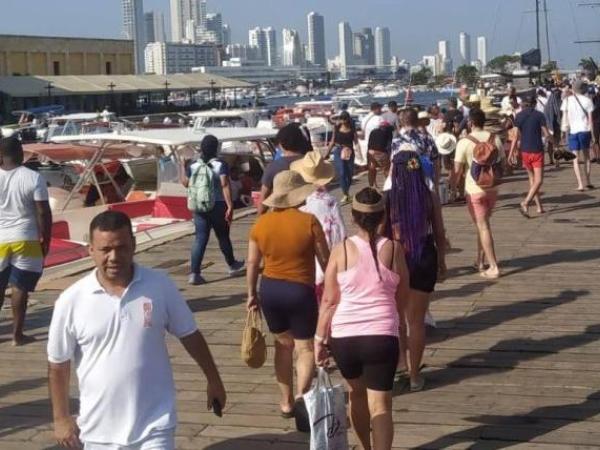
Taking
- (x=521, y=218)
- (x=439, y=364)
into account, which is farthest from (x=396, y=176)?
(x=521, y=218)

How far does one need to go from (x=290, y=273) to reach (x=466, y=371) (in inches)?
73.3

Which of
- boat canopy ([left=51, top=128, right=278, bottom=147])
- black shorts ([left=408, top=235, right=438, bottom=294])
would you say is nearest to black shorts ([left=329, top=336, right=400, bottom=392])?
black shorts ([left=408, top=235, right=438, bottom=294])

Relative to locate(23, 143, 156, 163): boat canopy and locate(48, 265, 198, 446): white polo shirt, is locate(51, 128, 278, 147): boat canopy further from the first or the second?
locate(48, 265, 198, 446): white polo shirt

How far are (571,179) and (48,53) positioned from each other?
2935 inches

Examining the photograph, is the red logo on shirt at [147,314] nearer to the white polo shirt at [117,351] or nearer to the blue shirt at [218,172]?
the white polo shirt at [117,351]

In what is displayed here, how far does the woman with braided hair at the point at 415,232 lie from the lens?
6.87 m

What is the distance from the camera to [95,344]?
13.8ft

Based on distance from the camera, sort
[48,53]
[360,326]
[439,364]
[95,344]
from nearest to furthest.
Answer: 1. [95,344]
2. [360,326]
3. [439,364]
4. [48,53]

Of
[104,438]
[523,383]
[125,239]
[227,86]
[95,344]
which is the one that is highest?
[227,86]

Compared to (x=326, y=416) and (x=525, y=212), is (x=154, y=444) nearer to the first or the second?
(x=326, y=416)

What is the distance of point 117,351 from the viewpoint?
13.7ft

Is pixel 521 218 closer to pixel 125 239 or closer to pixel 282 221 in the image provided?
pixel 282 221

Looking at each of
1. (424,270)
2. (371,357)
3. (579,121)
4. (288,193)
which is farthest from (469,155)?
(579,121)

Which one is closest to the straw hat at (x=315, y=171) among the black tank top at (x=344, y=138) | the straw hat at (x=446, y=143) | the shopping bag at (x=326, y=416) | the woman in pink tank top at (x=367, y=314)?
the woman in pink tank top at (x=367, y=314)
